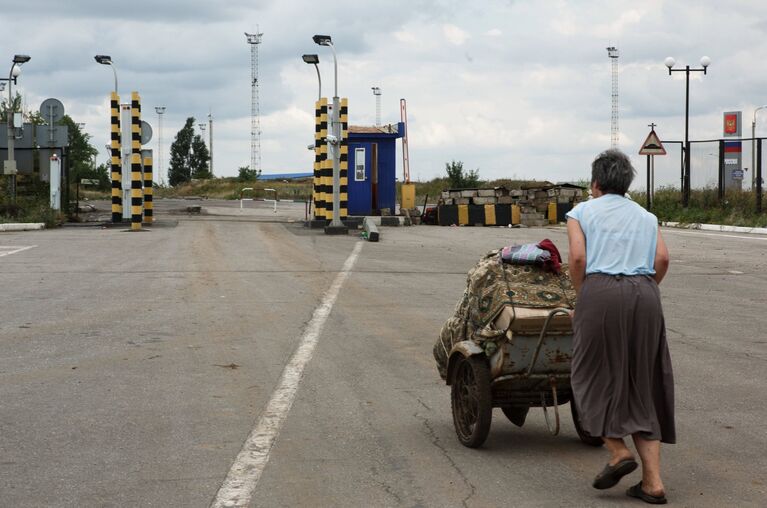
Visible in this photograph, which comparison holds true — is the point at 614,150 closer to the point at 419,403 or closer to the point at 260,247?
the point at 419,403

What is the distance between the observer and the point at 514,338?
616 centimetres

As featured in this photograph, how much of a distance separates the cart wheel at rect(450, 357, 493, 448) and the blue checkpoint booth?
96.3 ft

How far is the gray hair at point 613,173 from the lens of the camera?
219 inches

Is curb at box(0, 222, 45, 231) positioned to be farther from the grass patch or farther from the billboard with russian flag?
the billboard with russian flag

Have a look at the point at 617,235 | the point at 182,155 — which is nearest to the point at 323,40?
the point at 617,235

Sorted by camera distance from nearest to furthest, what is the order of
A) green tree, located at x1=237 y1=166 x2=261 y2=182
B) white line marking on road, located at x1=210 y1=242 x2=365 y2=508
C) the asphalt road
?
white line marking on road, located at x1=210 y1=242 x2=365 y2=508 → the asphalt road → green tree, located at x1=237 y1=166 x2=261 y2=182

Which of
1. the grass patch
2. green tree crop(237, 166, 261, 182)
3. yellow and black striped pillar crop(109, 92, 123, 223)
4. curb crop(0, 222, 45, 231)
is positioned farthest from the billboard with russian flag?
green tree crop(237, 166, 261, 182)

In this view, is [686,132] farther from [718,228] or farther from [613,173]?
[613,173]

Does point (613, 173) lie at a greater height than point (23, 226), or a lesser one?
greater

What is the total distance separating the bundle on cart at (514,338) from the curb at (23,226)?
2343 cm

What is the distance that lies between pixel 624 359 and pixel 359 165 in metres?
30.8

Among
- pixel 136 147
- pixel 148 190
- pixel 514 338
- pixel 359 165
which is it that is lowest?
pixel 514 338

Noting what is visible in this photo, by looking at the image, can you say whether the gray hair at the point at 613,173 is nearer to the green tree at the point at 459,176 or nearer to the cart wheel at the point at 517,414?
the cart wheel at the point at 517,414

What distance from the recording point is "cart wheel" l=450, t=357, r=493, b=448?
6.21 meters
